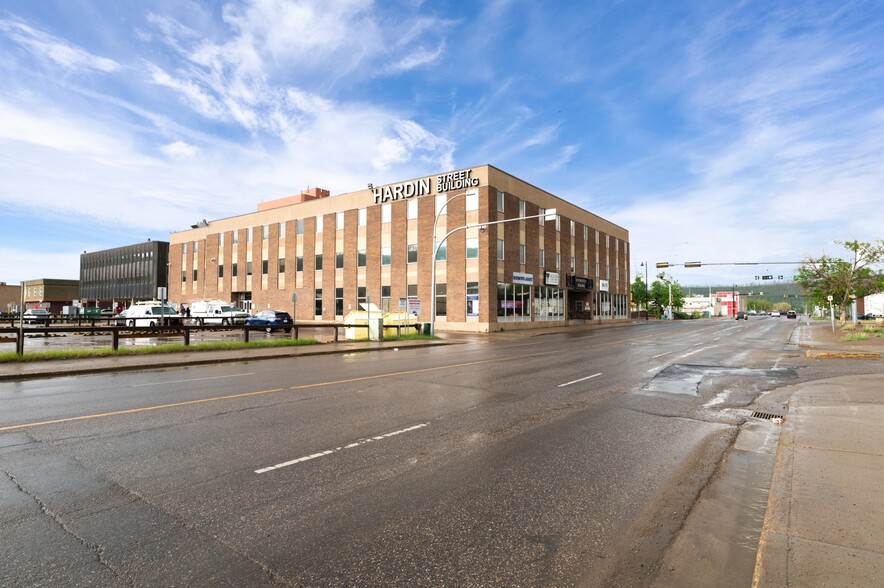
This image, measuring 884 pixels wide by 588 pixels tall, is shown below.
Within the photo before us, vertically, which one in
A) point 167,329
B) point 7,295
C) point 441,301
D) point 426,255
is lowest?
point 167,329

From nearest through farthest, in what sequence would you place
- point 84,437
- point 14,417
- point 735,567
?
point 735,567
point 84,437
point 14,417

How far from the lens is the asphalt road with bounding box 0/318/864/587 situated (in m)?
3.34

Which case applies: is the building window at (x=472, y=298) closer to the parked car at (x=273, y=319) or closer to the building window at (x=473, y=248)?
the building window at (x=473, y=248)

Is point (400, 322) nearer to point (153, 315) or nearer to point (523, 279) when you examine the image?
point (523, 279)

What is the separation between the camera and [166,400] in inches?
355

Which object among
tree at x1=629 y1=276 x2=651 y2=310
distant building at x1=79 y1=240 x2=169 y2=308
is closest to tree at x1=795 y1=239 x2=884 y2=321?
tree at x1=629 y1=276 x2=651 y2=310

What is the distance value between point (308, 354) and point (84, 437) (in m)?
12.6

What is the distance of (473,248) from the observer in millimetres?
39281

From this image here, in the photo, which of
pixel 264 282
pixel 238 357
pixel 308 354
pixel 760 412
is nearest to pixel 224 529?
pixel 760 412

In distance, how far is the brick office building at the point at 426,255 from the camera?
3947 cm

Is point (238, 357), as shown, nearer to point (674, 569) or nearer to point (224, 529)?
point (224, 529)

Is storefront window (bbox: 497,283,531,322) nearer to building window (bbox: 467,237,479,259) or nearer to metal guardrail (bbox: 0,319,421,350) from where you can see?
building window (bbox: 467,237,479,259)

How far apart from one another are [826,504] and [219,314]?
4182 centimetres

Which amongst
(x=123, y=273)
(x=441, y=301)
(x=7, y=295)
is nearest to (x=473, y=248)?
(x=441, y=301)
